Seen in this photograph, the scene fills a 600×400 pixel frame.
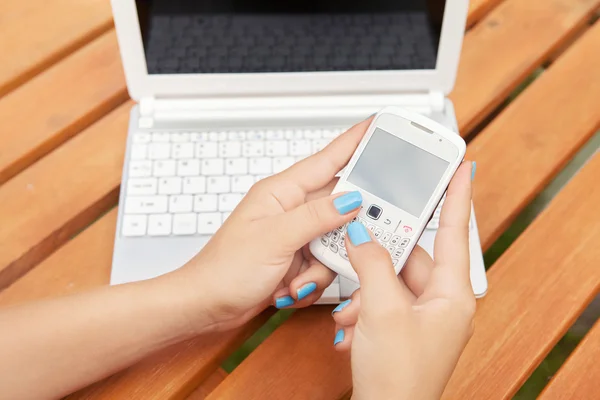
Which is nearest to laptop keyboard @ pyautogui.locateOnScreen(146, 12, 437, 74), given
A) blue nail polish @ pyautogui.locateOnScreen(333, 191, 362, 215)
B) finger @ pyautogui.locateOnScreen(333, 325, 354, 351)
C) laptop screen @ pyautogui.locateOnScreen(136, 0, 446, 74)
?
laptop screen @ pyautogui.locateOnScreen(136, 0, 446, 74)

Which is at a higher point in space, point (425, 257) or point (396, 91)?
point (396, 91)

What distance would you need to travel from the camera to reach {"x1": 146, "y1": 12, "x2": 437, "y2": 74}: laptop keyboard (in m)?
0.73

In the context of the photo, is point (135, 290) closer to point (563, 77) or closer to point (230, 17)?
point (230, 17)

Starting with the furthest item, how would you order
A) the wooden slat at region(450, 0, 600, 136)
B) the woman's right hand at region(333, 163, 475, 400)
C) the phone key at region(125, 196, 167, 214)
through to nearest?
the wooden slat at region(450, 0, 600, 136) < the phone key at region(125, 196, 167, 214) < the woman's right hand at region(333, 163, 475, 400)

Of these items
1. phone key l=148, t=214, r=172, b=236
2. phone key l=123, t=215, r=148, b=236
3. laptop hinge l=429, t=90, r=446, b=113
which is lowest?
phone key l=123, t=215, r=148, b=236

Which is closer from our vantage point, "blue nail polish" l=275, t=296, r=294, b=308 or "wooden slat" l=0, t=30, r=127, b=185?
"blue nail polish" l=275, t=296, r=294, b=308

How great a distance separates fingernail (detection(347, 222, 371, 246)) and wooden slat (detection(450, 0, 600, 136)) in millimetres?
366

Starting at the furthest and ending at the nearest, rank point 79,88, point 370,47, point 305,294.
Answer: point 79,88 < point 370,47 < point 305,294

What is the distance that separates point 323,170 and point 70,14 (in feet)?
1.98

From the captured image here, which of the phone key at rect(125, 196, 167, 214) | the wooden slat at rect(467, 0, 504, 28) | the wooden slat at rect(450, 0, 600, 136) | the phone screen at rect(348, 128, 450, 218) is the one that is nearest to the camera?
the phone screen at rect(348, 128, 450, 218)

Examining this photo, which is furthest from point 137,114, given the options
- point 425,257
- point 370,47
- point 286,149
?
point 425,257

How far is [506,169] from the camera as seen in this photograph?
0.83 m

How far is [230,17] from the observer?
726mm

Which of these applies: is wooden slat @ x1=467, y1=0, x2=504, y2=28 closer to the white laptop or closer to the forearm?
the white laptop
